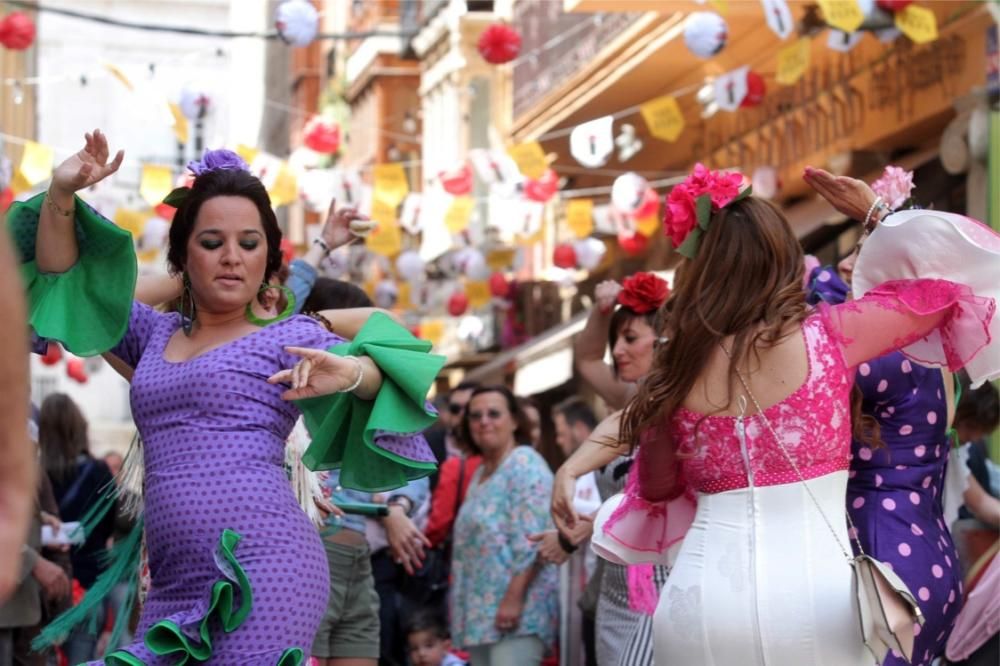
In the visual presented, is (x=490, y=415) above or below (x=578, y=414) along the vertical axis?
above

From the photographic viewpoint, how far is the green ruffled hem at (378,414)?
15.5ft

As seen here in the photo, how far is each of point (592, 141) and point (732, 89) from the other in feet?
4.12

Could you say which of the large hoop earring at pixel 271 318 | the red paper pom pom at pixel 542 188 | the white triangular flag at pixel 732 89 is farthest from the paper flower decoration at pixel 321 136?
the large hoop earring at pixel 271 318

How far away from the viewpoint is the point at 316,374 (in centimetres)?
460

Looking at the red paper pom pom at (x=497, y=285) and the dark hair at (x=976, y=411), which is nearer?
the dark hair at (x=976, y=411)

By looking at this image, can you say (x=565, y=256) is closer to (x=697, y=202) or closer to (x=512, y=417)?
(x=512, y=417)

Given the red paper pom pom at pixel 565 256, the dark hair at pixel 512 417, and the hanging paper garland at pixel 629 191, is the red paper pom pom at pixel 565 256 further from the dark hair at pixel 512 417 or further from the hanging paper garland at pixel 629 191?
the dark hair at pixel 512 417

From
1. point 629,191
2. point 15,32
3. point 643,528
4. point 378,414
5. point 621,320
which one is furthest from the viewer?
point 629,191

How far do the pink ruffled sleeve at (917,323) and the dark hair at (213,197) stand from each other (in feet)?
4.77

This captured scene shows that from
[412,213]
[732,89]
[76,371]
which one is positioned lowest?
[76,371]

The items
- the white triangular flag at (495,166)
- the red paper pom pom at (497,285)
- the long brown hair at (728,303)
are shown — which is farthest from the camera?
the red paper pom pom at (497,285)

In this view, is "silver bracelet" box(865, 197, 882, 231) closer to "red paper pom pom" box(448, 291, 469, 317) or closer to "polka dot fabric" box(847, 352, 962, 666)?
"polka dot fabric" box(847, 352, 962, 666)

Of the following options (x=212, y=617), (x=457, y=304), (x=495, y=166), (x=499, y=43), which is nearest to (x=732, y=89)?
(x=499, y=43)

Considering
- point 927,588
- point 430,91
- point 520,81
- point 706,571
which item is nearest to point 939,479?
point 927,588
